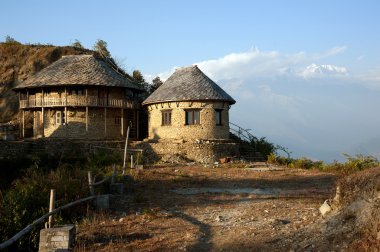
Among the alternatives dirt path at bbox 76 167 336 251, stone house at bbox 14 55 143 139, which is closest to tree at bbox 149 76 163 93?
stone house at bbox 14 55 143 139

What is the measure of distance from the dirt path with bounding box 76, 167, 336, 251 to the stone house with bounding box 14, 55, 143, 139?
48.7ft

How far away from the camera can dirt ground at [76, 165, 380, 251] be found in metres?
9.88

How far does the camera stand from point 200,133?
3156cm

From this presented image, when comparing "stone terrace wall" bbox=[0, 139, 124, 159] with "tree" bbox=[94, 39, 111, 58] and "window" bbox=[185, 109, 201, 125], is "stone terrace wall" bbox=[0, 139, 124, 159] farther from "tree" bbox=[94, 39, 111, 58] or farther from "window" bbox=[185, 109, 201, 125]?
"tree" bbox=[94, 39, 111, 58]

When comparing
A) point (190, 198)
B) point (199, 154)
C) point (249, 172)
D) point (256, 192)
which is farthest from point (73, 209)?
point (199, 154)

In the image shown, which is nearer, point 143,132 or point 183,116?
point 183,116

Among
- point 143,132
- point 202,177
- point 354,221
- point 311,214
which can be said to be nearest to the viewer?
point 354,221

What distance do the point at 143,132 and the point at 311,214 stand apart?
27.2m

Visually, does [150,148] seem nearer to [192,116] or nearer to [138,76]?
[192,116]

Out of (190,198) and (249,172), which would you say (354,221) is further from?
(249,172)

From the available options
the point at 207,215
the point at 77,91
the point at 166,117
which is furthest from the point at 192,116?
the point at 207,215

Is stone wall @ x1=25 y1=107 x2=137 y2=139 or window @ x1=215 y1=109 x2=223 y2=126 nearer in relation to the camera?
window @ x1=215 y1=109 x2=223 y2=126

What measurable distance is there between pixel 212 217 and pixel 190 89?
20.1 meters

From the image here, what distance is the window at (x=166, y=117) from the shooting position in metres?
32.3
